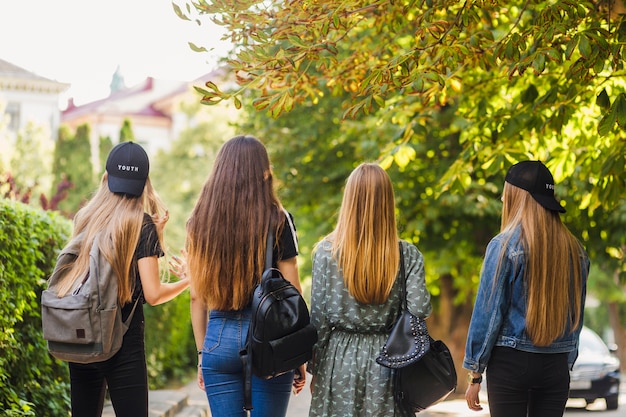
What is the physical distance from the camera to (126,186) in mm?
4602

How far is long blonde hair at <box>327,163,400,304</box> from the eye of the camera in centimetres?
443

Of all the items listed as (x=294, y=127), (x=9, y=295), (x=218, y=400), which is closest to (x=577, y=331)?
(x=218, y=400)

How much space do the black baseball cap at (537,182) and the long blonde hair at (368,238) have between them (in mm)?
811

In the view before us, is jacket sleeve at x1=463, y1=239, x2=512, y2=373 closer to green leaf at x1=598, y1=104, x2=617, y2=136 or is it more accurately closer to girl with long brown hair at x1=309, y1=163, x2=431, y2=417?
girl with long brown hair at x1=309, y1=163, x2=431, y2=417

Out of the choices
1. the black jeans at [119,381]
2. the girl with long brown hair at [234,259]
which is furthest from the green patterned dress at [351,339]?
the black jeans at [119,381]

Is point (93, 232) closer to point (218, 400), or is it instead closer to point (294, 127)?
point (218, 400)

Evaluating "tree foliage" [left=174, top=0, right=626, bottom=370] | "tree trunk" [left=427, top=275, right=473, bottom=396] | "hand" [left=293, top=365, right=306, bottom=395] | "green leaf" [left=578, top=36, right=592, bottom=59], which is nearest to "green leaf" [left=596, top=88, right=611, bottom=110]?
"tree foliage" [left=174, top=0, right=626, bottom=370]

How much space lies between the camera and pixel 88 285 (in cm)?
438

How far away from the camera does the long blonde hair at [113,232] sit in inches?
175

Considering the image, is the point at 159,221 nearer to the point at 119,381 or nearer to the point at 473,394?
the point at 119,381

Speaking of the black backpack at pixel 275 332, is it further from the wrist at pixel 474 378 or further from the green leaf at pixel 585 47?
the green leaf at pixel 585 47

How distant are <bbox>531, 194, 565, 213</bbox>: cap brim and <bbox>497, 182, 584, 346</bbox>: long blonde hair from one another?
25 millimetres

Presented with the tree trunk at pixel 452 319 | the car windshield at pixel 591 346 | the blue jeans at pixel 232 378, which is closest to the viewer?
the blue jeans at pixel 232 378

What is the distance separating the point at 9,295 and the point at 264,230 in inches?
113
